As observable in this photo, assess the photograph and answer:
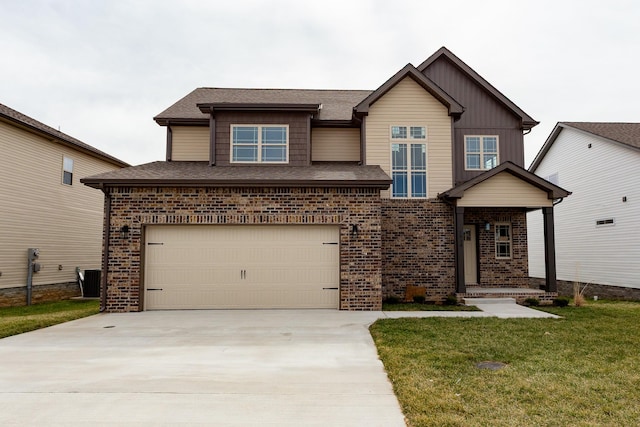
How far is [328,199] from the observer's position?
431 inches

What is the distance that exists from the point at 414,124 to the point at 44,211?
14.4 metres

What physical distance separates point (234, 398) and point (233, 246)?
6.60 m

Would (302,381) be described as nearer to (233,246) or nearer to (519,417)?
A: (519,417)

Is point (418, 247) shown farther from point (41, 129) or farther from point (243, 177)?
point (41, 129)

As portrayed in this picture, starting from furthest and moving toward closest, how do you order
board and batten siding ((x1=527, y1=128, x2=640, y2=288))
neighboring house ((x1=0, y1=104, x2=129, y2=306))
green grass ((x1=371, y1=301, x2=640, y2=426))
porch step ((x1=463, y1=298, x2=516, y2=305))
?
1. board and batten siding ((x1=527, y1=128, x2=640, y2=288))
2. neighboring house ((x1=0, y1=104, x2=129, y2=306))
3. porch step ((x1=463, y1=298, x2=516, y2=305))
4. green grass ((x1=371, y1=301, x2=640, y2=426))

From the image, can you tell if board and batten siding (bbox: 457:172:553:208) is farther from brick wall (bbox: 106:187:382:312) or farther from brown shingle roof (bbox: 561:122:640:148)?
brown shingle roof (bbox: 561:122:640:148)

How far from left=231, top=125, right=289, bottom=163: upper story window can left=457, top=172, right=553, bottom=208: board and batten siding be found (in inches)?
233

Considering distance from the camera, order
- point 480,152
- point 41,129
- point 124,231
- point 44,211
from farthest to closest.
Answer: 1. point 44,211
2. point 41,129
3. point 480,152
4. point 124,231

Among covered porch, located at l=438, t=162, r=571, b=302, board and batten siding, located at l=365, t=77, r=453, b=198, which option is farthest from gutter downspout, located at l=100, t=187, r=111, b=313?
covered porch, located at l=438, t=162, r=571, b=302

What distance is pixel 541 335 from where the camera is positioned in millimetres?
7629

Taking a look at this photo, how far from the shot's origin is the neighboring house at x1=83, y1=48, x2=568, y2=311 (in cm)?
1079

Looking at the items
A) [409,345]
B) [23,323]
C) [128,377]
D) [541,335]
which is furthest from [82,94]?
[541,335]

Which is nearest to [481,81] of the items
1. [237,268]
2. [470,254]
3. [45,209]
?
[470,254]

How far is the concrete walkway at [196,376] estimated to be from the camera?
4.10m
